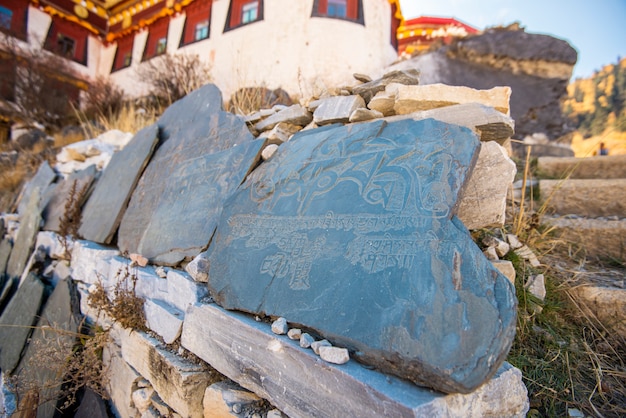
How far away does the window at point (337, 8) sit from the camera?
8211 mm

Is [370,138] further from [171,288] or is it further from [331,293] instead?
[171,288]

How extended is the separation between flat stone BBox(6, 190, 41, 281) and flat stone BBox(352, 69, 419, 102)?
3726 mm

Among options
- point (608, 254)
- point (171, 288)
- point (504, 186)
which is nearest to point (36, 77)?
point (171, 288)

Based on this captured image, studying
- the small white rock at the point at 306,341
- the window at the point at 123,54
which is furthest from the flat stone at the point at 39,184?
the window at the point at 123,54

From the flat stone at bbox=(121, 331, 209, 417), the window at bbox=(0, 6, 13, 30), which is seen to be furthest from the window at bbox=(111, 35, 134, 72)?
the flat stone at bbox=(121, 331, 209, 417)

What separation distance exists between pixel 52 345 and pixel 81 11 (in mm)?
14708

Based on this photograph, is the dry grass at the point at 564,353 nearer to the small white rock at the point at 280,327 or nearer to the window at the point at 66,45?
the small white rock at the point at 280,327

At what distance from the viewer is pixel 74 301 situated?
249cm

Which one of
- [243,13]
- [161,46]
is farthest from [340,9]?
[161,46]

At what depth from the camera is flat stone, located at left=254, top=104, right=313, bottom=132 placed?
2.44 metres

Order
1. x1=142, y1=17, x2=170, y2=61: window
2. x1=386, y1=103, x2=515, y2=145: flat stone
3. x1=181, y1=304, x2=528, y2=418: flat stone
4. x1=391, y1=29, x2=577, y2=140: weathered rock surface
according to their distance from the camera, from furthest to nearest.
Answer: x1=142, y1=17, x2=170, y2=61: window, x1=391, y1=29, x2=577, y2=140: weathered rock surface, x1=386, y1=103, x2=515, y2=145: flat stone, x1=181, y1=304, x2=528, y2=418: flat stone

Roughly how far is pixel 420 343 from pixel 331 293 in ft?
1.19

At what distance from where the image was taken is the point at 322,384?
3.43 feet

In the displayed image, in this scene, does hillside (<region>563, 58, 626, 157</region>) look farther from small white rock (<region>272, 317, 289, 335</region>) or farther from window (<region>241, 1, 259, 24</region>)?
small white rock (<region>272, 317, 289, 335</region>)
